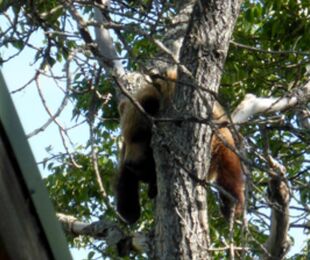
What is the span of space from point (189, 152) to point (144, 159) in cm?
164

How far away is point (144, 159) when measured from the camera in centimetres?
609

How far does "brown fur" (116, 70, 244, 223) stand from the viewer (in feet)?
18.6

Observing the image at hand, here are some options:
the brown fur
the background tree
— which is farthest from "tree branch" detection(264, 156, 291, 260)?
Answer: the brown fur

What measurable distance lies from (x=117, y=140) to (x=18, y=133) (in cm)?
581

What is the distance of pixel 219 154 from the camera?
5.86 meters

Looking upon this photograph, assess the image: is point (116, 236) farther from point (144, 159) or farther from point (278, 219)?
point (144, 159)

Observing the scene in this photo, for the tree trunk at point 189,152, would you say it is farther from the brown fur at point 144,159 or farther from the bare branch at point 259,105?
the brown fur at point 144,159

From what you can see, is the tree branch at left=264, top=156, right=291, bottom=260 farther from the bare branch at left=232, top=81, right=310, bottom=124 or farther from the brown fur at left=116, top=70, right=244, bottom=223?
the brown fur at left=116, top=70, right=244, bottom=223

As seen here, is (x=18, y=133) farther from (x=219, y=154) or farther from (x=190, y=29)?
(x=219, y=154)

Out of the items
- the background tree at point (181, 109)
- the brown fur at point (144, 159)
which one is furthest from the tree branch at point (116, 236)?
the brown fur at point (144, 159)

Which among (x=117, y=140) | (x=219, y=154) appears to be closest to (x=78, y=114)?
(x=219, y=154)

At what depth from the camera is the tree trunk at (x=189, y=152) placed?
14.1ft

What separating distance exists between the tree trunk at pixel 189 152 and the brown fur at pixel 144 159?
0.79 meters

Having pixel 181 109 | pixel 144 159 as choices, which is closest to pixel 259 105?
pixel 181 109
